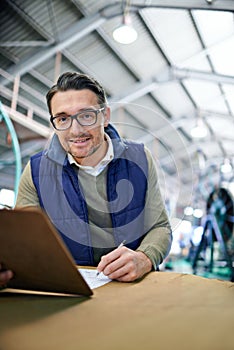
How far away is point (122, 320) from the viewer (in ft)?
1.20

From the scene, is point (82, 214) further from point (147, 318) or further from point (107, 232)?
point (147, 318)

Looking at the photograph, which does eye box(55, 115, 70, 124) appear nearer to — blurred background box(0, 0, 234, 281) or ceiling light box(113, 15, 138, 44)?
blurred background box(0, 0, 234, 281)

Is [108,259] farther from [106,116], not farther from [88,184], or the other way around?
[106,116]

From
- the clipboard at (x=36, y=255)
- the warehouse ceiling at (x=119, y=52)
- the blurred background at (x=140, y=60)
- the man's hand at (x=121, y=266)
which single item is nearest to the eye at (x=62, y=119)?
the man's hand at (x=121, y=266)

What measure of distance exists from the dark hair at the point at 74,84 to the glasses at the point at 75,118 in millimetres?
62

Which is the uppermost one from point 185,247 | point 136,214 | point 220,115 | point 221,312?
point 220,115

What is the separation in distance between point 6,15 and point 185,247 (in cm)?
595

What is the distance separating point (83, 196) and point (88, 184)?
0.06 meters

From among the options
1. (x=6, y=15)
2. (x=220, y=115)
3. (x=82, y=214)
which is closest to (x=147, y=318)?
(x=82, y=214)

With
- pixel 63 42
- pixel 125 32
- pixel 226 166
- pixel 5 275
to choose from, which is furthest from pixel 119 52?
pixel 5 275

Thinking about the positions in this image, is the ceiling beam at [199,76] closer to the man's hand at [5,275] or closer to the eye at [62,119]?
the eye at [62,119]

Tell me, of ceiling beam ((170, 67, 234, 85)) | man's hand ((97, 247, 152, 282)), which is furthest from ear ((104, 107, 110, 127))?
ceiling beam ((170, 67, 234, 85))

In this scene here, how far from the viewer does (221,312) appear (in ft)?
1.35

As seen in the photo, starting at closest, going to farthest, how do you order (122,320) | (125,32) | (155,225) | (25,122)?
1. (122,320)
2. (155,225)
3. (125,32)
4. (25,122)
